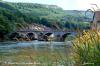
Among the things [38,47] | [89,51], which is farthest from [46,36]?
[38,47]

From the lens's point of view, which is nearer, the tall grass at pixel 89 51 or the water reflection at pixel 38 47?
the tall grass at pixel 89 51

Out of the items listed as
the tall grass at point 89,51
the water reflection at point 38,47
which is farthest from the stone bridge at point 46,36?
the tall grass at point 89,51

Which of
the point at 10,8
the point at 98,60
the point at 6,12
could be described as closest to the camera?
the point at 98,60

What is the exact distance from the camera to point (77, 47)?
23.1ft

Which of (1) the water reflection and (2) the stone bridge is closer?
(2) the stone bridge

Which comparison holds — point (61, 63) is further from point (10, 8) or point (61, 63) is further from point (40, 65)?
point (10, 8)

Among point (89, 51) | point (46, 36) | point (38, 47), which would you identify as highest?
point (46, 36)

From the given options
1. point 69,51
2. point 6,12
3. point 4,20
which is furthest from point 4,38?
point 69,51

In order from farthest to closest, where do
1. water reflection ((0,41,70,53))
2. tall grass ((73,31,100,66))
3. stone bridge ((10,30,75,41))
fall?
water reflection ((0,41,70,53)), stone bridge ((10,30,75,41)), tall grass ((73,31,100,66))

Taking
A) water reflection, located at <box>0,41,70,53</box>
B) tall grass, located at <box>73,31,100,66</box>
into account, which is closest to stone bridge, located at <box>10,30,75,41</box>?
water reflection, located at <box>0,41,70,53</box>

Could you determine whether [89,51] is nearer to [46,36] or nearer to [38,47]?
[46,36]

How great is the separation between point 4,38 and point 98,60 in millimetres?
87904

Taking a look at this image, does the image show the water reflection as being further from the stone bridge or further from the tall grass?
the tall grass

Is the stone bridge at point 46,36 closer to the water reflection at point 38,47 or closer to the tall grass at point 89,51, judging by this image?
the water reflection at point 38,47
